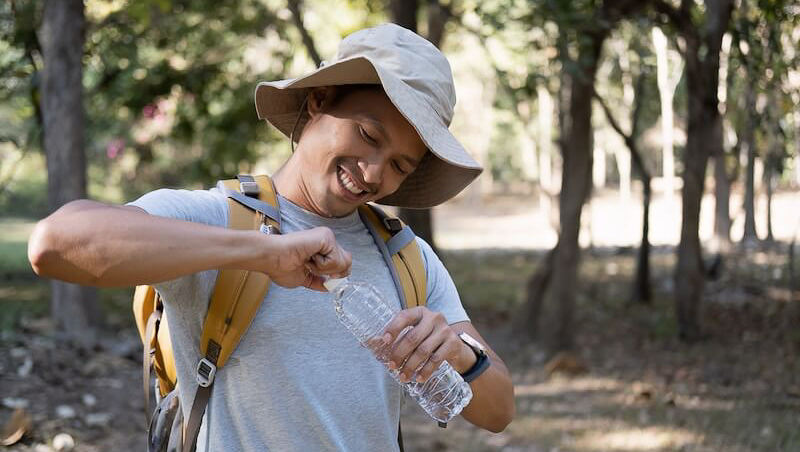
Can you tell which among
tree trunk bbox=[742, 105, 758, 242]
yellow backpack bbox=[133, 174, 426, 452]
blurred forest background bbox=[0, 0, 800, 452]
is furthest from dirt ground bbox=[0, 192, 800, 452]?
yellow backpack bbox=[133, 174, 426, 452]

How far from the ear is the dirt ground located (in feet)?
12.9

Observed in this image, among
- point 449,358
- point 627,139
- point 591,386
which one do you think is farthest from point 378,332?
point 627,139

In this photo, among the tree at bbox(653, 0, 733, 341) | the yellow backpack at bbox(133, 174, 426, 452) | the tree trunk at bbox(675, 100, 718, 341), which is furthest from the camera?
the tree trunk at bbox(675, 100, 718, 341)

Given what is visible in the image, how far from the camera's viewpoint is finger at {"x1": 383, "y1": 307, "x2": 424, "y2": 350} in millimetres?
1892

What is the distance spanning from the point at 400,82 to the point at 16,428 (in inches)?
168

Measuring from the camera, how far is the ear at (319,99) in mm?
2248

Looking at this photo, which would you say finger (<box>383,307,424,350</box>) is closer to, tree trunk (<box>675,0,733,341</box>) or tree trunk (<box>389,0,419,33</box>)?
tree trunk (<box>675,0,733,341</box>)

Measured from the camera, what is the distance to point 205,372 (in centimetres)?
199

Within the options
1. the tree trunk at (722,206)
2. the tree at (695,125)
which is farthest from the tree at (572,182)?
the tree trunk at (722,206)

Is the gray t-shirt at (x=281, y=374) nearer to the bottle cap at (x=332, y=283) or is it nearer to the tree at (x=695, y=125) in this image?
the bottle cap at (x=332, y=283)

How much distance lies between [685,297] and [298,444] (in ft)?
31.2

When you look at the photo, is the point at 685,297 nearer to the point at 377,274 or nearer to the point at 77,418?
the point at 77,418

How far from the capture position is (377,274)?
87.4 inches

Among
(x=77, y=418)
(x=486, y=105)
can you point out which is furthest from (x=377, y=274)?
(x=486, y=105)
